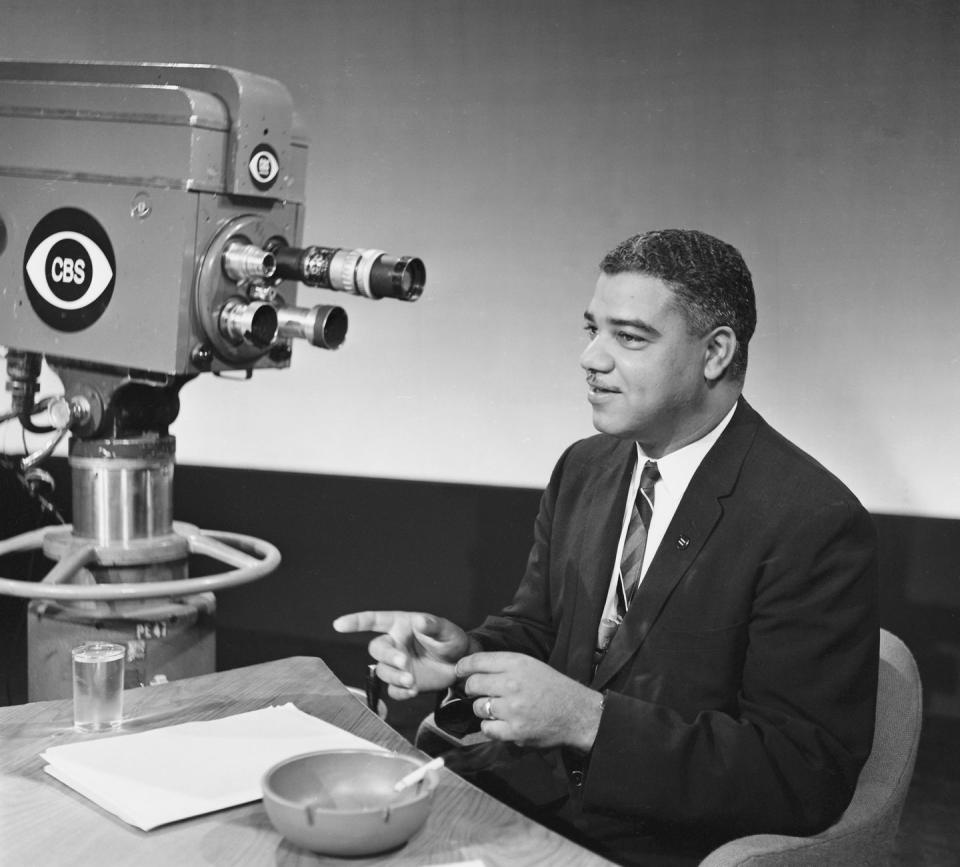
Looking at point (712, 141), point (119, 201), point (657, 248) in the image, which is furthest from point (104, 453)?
point (712, 141)

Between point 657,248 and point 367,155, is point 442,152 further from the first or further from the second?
point 657,248

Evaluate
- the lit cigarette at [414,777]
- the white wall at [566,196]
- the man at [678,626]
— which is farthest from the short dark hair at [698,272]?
the white wall at [566,196]

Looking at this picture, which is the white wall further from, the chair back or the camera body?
the camera body

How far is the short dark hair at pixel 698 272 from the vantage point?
1.89 meters

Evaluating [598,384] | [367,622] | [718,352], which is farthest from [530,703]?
[718,352]

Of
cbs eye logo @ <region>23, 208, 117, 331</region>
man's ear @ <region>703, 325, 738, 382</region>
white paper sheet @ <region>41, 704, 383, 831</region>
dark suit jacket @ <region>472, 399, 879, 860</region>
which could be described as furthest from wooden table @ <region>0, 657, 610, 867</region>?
man's ear @ <region>703, 325, 738, 382</region>

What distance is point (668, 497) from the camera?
1.96 meters

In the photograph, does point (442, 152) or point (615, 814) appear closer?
point (615, 814)

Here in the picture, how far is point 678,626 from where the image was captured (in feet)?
5.92

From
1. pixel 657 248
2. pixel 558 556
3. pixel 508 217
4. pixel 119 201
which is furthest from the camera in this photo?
pixel 508 217

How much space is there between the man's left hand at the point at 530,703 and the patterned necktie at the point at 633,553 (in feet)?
1.22

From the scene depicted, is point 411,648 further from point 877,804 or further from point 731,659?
point 877,804

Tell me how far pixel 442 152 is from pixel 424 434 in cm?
84

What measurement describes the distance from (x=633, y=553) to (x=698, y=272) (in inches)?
19.5
